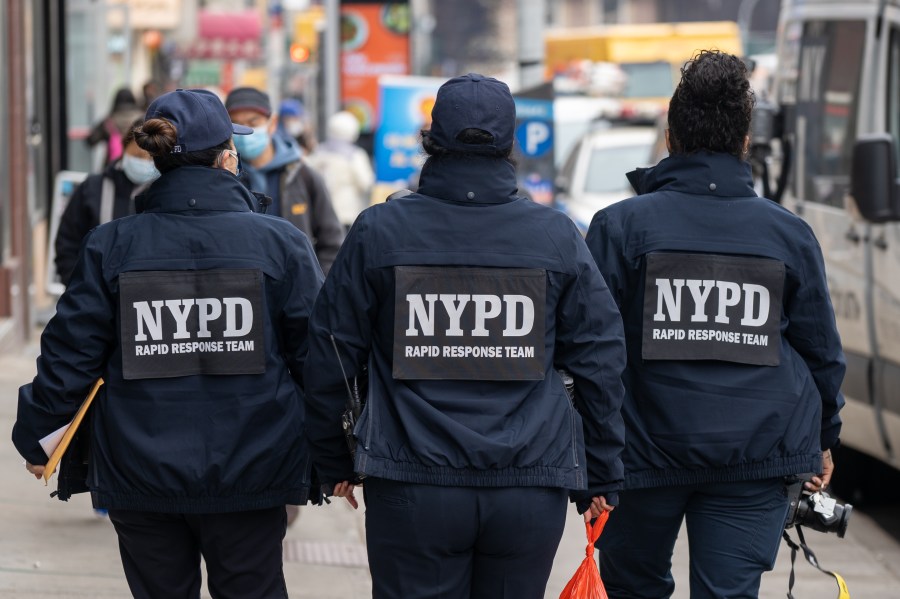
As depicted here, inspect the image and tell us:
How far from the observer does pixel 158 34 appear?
38.0m

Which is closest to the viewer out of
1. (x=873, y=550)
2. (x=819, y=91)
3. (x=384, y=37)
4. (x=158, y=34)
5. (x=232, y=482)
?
(x=232, y=482)

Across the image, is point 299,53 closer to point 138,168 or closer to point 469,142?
point 138,168

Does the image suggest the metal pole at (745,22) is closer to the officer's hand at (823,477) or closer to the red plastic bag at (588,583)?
the officer's hand at (823,477)

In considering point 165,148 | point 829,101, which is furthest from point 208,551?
point 829,101

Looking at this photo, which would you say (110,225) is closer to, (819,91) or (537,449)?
(537,449)

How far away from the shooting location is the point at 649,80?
102 feet

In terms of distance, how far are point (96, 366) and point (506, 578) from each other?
1.13 metres

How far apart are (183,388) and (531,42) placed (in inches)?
470

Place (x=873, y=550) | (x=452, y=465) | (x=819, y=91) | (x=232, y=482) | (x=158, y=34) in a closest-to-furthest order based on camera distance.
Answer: (x=452, y=465)
(x=232, y=482)
(x=873, y=550)
(x=819, y=91)
(x=158, y=34)

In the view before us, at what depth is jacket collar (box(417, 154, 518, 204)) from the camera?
3.58 meters

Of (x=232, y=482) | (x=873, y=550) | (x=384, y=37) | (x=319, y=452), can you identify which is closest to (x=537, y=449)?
(x=319, y=452)

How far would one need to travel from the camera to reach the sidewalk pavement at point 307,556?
5957 millimetres

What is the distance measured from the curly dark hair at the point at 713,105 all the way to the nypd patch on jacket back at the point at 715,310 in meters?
0.32

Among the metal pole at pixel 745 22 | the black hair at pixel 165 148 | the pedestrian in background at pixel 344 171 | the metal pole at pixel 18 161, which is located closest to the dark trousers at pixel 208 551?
the black hair at pixel 165 148
